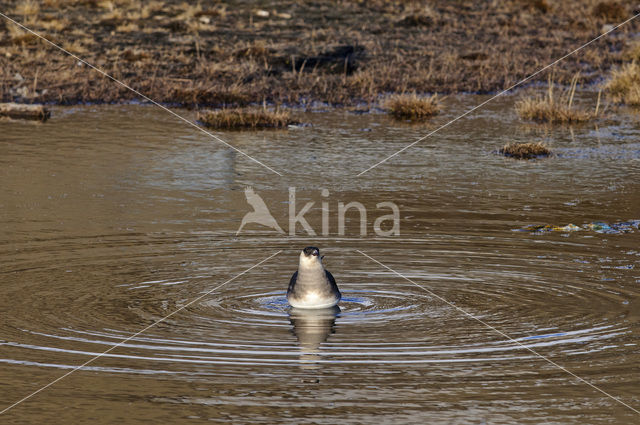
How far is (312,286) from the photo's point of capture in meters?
8.69

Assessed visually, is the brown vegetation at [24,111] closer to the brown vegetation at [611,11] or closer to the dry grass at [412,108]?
the dry grass at [412,108]

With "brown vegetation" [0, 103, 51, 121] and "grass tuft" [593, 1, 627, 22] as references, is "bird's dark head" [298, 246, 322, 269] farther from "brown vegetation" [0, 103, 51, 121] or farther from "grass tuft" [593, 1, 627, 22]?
"grass tuft" [593, 1, 627, 22]

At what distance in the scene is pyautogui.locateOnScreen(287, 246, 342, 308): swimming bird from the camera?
336 inches

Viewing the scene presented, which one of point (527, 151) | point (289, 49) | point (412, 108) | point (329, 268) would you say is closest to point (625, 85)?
point (412, 108)

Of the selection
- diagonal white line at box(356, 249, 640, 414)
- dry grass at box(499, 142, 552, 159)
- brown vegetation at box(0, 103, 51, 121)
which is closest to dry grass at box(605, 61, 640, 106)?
dry grass at box(499, 142, 552, 159)

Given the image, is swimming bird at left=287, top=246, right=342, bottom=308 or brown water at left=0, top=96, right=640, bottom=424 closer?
brown water at left=0, top=96, right=640, bottom=424

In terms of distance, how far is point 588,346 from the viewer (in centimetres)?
777

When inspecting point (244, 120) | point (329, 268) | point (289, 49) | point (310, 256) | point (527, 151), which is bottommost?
point (329, 268)

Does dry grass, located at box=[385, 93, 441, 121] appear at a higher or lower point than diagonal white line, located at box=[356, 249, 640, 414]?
higher

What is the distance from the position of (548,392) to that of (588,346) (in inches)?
46.8

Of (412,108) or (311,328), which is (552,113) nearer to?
(412,108)

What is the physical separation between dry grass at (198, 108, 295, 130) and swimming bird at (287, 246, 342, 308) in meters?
11.6

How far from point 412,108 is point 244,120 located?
3.61 metres

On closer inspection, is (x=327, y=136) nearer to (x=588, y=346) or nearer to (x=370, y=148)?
(x=370, y=148)
